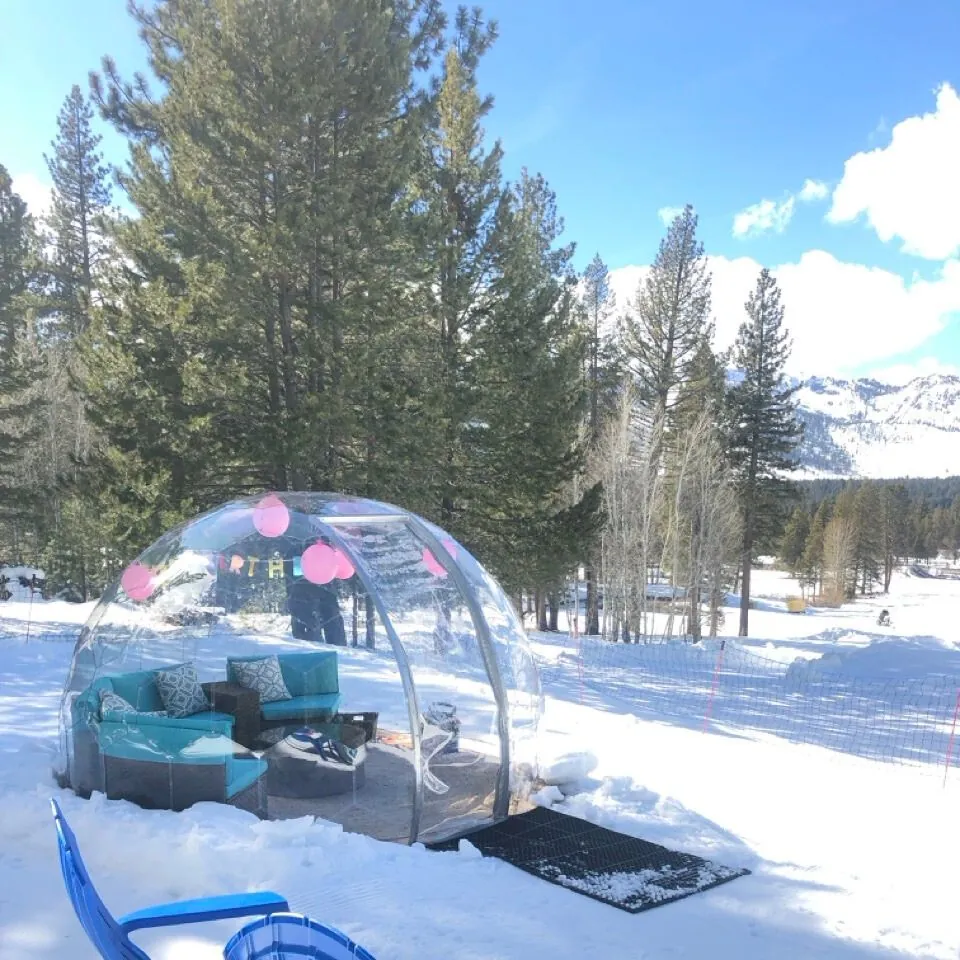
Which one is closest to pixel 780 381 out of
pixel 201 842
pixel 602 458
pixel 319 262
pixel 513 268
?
pixel 602 458

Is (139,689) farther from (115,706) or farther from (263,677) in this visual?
(263,677)

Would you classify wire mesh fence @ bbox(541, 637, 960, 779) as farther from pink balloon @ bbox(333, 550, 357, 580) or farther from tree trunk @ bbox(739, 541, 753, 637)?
tree trunk @ bbox(739, 541, 753, 637)

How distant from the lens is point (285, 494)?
6.62 meters

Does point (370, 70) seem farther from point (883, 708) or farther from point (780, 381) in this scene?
point (780, 381)

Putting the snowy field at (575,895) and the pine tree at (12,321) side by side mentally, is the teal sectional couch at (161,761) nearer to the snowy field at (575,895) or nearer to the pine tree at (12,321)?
the snowy field at (575,895)

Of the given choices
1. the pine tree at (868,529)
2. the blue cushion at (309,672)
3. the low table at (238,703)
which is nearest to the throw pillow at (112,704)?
the low table at (238,703)

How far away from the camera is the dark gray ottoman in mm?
5781

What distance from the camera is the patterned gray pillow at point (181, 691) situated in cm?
655

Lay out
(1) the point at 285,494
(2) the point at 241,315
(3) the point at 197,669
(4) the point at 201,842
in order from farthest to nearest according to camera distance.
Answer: (2) the point at 241,315, (3) the point at 197,669, (1) the point at 285,494, (4) the point at 201,842

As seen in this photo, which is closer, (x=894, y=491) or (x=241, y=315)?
(x=241, y=315)

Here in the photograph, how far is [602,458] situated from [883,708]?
11.8 metres

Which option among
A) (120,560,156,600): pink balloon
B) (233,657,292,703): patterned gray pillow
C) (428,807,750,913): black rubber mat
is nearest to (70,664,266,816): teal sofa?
(120,560,156,600): pink balloon

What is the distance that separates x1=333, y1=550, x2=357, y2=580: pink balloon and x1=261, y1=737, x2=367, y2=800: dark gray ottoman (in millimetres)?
1243

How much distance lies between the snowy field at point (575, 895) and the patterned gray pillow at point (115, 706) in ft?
1.92
